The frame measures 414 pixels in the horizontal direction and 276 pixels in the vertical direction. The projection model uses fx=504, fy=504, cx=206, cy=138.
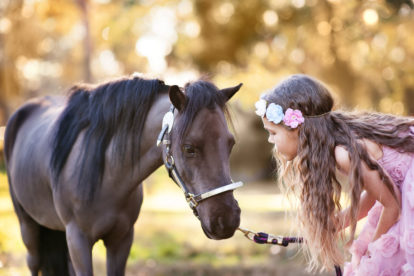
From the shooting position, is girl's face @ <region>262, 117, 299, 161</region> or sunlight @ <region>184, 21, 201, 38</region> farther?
sunlight @ <region>184, 21, 201, 38</region>

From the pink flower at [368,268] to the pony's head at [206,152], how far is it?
744 mm

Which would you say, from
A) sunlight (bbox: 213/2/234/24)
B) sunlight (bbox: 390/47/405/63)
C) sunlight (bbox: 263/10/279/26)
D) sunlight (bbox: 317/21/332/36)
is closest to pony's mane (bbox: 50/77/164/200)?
sunlight (bbox: 390/47/405/63)

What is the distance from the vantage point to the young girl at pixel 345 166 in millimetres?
2617

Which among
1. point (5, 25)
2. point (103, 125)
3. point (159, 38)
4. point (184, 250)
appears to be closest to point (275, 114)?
point (103, 125)

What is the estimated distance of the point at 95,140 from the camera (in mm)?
3182

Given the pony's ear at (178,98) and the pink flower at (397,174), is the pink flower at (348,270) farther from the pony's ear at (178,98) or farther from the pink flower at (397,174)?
the pony's ear at (178,98)

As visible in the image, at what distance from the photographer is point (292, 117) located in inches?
108

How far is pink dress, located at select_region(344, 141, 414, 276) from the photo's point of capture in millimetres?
2600

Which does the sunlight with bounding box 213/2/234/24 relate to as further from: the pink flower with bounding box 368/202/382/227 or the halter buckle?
the halter buckle

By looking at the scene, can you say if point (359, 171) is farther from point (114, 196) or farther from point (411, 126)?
point (114, 196)

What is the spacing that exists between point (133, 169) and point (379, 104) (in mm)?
13316

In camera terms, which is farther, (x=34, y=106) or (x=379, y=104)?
(x=379, y=104)

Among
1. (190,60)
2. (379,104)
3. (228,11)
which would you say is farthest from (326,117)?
(379,104)

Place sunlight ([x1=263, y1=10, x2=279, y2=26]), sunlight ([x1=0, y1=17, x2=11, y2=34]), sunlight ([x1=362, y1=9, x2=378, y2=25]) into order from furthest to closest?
1. sunlight ([x1=0, y1=17, x2=11, y2=34])
2. sunlight ([x1=263, y1=10, x2=279, y2=26])
3. sunlight ([x1=362, y1=9, x2=378, y2=25])
